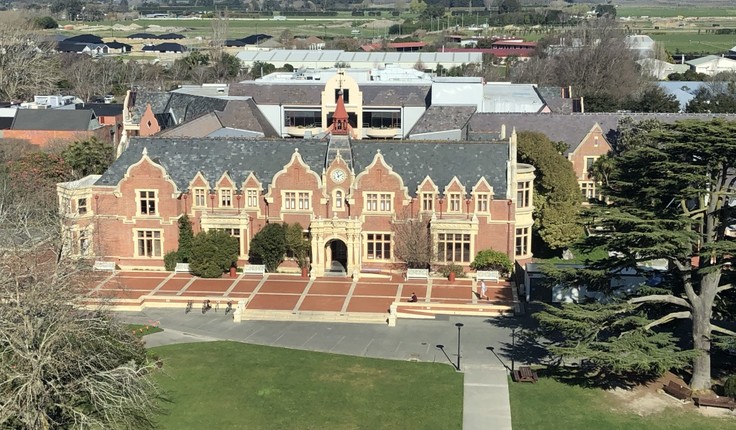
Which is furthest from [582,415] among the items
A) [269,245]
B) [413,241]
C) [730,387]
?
[269,245]

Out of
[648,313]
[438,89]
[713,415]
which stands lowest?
[713,415]

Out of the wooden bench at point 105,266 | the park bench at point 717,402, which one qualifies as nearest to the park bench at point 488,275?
the park bench at point 717,402

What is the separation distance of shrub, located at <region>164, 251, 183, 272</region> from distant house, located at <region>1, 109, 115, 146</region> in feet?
129

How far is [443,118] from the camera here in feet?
317

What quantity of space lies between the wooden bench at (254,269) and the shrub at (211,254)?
120cm

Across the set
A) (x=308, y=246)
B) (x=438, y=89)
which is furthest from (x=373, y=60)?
(x=308, y=246)

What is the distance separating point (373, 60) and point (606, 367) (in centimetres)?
14435

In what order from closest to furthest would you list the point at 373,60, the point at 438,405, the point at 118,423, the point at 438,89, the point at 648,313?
the point at 118,423 < the point at 438,405 < the point at 648,313 < the point at 438,89 < the point at 373,60

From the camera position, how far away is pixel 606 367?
4862 centimetres

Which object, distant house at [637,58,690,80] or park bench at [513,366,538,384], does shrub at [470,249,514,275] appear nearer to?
park bench at [513,366,538,384]

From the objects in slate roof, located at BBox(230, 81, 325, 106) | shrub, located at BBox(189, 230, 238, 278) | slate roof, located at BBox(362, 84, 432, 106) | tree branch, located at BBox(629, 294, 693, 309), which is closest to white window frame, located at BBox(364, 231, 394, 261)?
shrub, located at BBox(189, 230, 238, 278)

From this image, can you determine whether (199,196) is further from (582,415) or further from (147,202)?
(582,415)

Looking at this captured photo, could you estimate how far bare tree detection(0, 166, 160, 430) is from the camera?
37.3 meters

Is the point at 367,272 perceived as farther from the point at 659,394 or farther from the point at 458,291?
the point at 659,394
